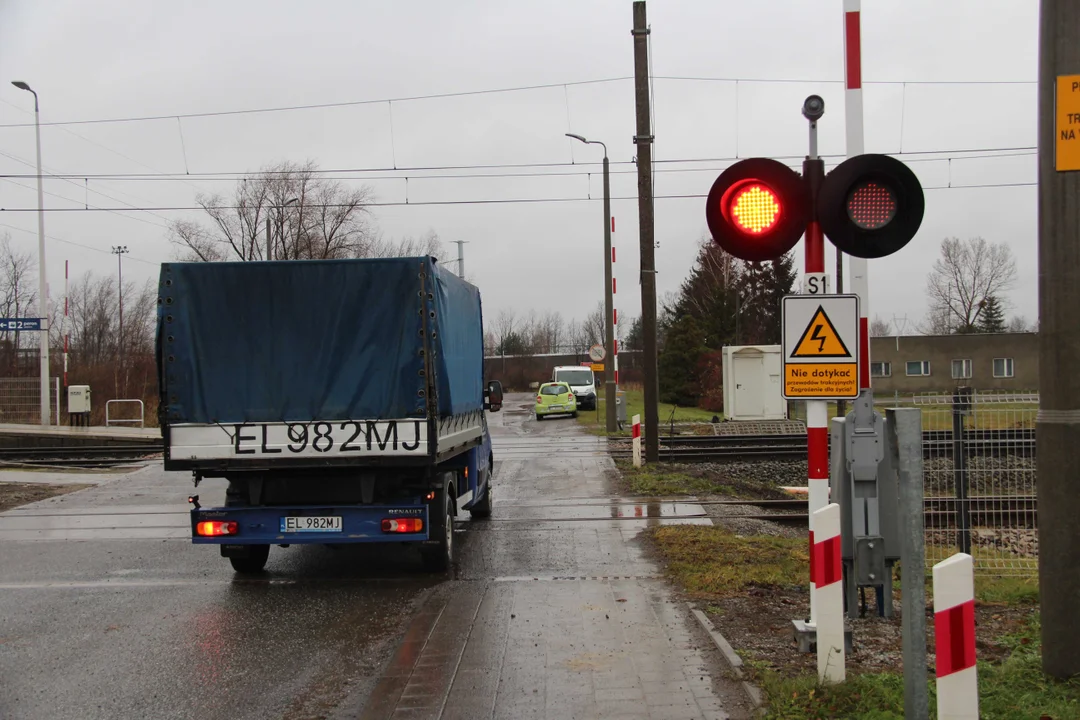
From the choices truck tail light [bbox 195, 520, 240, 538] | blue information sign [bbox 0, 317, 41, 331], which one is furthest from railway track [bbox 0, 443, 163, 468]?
truck tail light [bbox 195, 520, 240, 538]

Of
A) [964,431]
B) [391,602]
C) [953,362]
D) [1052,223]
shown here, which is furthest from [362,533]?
[953,362]

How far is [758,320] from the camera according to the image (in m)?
52.1

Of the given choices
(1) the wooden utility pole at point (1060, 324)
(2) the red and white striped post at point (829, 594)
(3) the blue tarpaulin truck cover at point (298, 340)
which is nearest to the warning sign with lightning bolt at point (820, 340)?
(2) the red and white striped post at point (829, 594)

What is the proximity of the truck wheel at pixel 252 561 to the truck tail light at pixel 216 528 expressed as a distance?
658mm

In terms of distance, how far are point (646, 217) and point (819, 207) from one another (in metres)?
12.9

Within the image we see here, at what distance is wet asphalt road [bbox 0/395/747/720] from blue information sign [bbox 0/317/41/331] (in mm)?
23512

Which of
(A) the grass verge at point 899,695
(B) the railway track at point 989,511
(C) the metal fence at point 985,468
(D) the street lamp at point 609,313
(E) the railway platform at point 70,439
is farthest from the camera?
(D) the street lamp at point 609,313

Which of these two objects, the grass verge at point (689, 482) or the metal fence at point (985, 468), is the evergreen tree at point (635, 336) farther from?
the metal fence at point (985, 468)

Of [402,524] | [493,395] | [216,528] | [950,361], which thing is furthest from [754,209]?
[950,361]

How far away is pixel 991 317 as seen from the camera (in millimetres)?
73375

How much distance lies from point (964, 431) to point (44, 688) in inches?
295

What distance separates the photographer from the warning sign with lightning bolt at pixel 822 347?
17.4ft

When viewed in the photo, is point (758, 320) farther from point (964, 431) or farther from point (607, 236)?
point (964, 431)

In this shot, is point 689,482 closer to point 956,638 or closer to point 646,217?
point 646,217
